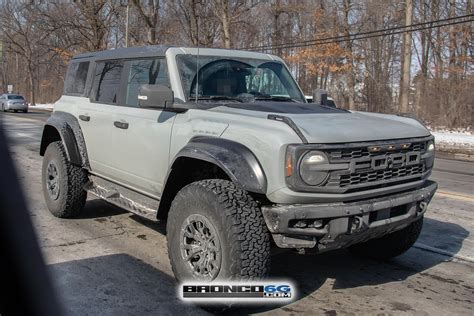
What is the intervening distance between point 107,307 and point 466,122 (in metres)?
25.0

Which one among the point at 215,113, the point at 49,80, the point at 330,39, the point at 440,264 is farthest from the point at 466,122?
the point at 49,80

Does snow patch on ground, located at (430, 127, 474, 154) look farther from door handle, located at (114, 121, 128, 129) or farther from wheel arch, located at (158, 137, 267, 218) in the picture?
wheel arch, located at (158, 137, 267, 218)

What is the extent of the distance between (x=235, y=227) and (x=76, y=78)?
152 inches

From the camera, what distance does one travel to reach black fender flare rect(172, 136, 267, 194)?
3.40 m

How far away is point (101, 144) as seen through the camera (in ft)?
17.6

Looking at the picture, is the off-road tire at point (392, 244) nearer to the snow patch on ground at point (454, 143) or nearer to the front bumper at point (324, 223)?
the front bumper at point (324, 223)

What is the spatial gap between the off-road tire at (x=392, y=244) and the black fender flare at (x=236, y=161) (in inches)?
74.7

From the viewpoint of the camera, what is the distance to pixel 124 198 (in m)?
5.07

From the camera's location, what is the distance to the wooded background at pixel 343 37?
86.6 feet

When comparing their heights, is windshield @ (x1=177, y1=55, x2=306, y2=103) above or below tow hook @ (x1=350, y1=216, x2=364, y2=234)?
above

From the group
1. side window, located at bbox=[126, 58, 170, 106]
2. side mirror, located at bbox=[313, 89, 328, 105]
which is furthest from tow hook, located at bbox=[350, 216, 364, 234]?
side mirror, located at bbox=[313, 89, 328, 105]

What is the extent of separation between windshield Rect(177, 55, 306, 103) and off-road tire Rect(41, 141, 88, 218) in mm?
2146

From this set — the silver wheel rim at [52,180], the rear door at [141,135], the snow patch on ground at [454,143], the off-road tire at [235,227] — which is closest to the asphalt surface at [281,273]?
the silver wheel rim at [52,180]

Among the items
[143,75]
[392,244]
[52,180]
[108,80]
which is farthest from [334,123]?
[52,180]
